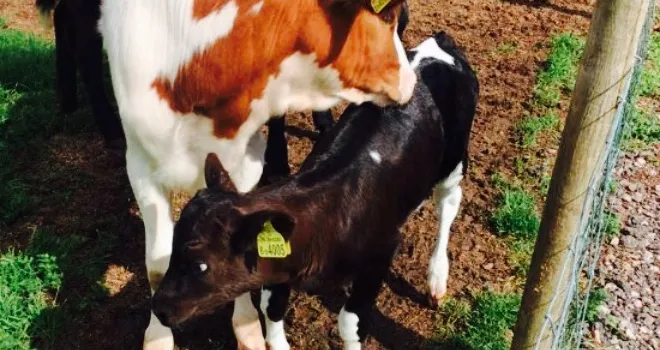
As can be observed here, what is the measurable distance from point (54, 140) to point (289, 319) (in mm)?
2412

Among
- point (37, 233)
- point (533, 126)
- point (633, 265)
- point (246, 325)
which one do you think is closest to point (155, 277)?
point (246, 325)

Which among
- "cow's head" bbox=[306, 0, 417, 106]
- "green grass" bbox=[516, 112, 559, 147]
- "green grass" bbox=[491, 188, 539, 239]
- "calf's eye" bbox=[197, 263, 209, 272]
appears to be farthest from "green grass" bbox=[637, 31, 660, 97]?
"calf's eye" bbox=[197, 263, 209, 272]

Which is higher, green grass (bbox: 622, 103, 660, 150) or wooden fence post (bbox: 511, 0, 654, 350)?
wooden fence post (bbox: 511, 0, 654, 350)

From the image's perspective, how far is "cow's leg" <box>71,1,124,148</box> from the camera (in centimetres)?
467

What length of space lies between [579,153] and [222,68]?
54.4 inches

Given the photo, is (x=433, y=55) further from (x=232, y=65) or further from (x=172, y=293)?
(x=172, y=293)

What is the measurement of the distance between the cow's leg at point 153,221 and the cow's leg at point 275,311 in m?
Result: 0.48

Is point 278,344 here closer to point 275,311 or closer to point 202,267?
point 275,311

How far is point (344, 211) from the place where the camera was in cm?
328

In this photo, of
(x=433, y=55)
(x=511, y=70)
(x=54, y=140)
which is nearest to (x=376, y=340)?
(x=433, y=55)

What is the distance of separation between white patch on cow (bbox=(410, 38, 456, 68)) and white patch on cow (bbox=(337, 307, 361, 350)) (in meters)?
1.38

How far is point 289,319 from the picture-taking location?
13.1 ft

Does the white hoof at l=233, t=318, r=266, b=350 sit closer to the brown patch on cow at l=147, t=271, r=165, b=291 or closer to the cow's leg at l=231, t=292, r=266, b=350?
the cow's leg at l=231, t=292, r=266, b=350

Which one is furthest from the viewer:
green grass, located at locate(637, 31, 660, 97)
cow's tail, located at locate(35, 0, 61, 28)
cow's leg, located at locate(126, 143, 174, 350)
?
green grass, located at locate(637, 31, 660, 97)
